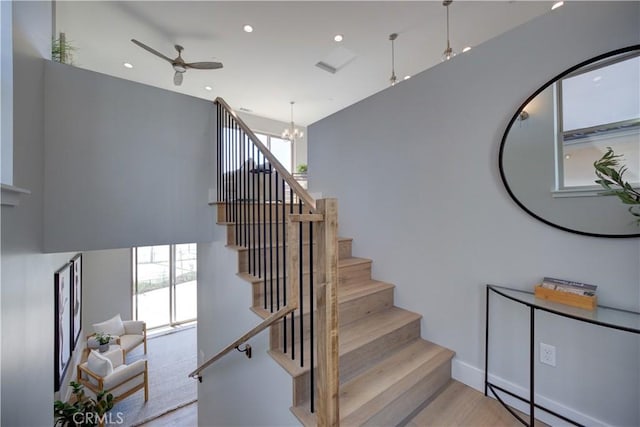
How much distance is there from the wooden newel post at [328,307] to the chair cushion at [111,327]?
6.06 m

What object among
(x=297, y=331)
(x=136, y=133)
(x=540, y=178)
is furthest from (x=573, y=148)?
(x=136, y=133)

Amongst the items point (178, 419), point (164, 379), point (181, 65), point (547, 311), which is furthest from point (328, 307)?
point (164, 379)

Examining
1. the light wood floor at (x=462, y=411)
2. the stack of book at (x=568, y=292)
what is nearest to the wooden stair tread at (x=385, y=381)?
the light wood floor at (x=462, y=411)

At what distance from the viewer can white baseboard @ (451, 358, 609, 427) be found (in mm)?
1495

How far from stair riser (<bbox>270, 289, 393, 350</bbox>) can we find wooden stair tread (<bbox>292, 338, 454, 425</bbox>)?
0.38 m

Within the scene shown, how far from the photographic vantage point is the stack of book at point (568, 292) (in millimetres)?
1405

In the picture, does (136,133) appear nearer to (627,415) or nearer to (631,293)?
(631,293)

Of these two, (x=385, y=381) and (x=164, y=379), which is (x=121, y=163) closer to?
(x=385, y=381)

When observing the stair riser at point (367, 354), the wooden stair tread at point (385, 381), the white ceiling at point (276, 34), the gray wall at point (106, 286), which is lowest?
the gray wall at point (106, 286)

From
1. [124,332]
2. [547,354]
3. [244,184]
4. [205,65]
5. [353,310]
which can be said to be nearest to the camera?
[547,354]

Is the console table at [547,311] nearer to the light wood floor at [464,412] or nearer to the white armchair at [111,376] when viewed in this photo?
the light wood floor at [464,412]

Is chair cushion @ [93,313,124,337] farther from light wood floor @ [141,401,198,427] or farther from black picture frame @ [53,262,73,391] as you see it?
light wood floor @ [141,401,198,427]

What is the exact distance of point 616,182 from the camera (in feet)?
4.04

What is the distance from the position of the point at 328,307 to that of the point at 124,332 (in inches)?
255
